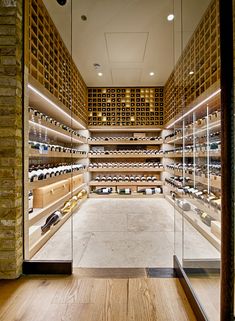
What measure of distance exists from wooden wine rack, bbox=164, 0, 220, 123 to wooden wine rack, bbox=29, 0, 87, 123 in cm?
178

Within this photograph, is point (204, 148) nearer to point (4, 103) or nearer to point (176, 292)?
point (176, 292)

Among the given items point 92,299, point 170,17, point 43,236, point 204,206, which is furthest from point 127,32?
point 92,299

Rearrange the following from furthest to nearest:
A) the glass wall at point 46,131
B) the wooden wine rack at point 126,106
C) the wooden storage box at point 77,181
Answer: the wooden wine rack at point 126,106 → the wooden storage box at point 77,181 → the glass wall at point 46,131

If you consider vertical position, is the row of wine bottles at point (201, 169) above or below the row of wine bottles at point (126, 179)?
above

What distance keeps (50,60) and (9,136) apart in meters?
1.57

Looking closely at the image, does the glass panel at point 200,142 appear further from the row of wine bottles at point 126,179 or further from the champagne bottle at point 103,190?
the champagne bottle at point 103,190

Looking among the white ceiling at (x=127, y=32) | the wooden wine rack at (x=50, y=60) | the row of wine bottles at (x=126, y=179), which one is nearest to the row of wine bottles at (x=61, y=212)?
the row of wine bottles at (x=126, y=179)

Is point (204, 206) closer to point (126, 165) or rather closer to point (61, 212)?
point (61, 212)

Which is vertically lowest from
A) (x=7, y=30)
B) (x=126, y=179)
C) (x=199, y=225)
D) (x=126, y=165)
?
(x=199, y=225)

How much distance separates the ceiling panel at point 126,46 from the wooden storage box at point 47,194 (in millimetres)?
2111

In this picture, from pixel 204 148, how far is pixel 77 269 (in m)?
1.82

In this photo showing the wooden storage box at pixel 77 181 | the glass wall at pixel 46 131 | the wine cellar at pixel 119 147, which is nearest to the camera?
the glass wall at pixel 46 131

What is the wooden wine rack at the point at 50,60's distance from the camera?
2049mm

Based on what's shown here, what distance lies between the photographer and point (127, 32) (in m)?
2.60
